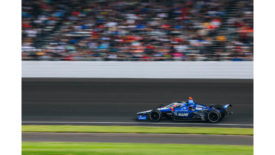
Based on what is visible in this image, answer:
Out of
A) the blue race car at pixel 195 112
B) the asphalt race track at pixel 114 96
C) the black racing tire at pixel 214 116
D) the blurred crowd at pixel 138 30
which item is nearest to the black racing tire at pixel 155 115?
the blue race car at pixel 195 112

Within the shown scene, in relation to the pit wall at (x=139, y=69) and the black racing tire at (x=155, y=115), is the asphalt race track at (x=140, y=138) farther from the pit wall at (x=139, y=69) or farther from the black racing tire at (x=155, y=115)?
the pit wall at (x=139, y=69)

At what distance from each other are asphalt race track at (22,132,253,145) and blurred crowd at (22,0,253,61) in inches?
212

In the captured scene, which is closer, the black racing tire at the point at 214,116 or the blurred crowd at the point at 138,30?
the black racing tire at the point at 214,116

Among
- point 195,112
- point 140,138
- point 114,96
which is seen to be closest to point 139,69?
point 114,96

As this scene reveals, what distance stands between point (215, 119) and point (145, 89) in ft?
11.7

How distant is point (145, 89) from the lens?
13.5 metres

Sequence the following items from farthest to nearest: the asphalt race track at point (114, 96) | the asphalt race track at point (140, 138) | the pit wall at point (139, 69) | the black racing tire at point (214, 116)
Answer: the pit wall at point (139, 69) < the asphalt race track at point (114, 96) < the black racing tire at point (214, 116) < the asphalt race track at point (140, 138)

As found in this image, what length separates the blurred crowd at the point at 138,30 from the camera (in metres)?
14.7

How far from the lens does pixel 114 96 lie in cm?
1338

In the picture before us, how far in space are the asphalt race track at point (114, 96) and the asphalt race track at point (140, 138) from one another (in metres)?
2.18

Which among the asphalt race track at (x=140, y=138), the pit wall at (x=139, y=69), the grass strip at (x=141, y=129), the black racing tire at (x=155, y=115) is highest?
the pit wall at (x=139, y=69)
